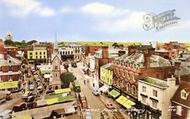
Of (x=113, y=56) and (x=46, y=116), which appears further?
(x=113, y=56)

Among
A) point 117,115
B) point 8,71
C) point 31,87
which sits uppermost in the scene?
point 8,71

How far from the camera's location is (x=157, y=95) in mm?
2609

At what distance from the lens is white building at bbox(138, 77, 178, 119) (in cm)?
260

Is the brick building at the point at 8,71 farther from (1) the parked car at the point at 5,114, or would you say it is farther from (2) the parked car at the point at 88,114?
(2) the parked car at the point at 88,114

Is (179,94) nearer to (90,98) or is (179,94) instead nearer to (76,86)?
(90,98)

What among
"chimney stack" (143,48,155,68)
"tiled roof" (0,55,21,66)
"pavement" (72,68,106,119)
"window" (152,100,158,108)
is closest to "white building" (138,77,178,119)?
"window" (152,100,158,108)

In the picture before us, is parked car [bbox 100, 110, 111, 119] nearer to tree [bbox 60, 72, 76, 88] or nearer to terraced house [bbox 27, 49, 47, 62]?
tree [bbox 60, 72, 76, 88]

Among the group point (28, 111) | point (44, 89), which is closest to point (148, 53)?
point (44, 89)

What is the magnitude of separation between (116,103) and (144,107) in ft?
0.78

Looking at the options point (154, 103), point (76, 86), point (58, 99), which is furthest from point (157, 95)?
point (58, 99)

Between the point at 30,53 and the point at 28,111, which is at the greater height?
the point at 30,53

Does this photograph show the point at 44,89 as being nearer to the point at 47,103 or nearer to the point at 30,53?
the point at 47,103


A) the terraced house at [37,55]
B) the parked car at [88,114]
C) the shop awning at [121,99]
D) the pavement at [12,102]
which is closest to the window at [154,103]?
the shop awning at [121,99]

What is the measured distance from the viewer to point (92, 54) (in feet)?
9.27
